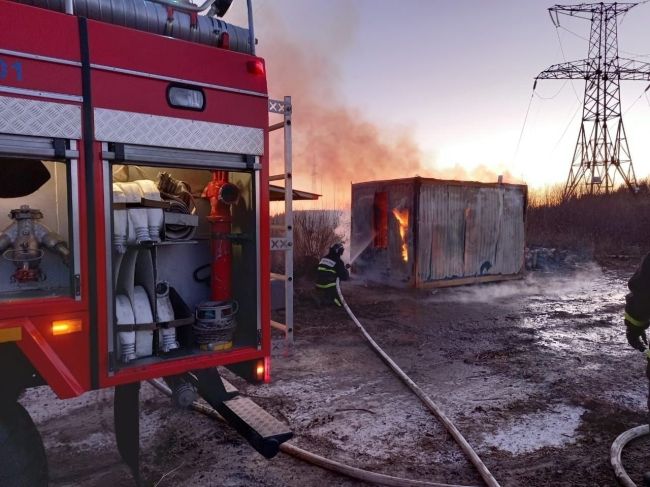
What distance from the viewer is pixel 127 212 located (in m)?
2.93

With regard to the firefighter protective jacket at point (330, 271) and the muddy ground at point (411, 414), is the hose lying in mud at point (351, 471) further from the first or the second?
the firefighter protective jacket at point (330, 271)

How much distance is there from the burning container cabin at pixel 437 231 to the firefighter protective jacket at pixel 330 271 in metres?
2.78

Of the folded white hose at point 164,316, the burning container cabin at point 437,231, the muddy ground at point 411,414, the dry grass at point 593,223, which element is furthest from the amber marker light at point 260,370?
the dry grass at point 593,223

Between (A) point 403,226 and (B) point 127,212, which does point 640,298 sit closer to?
(B) point 127,212

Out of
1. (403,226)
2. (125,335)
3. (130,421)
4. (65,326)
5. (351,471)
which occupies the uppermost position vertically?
(403,226)

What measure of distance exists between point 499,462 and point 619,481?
2.76 ft

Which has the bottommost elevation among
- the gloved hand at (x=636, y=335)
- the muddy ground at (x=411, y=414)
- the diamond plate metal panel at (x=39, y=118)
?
the muddy ground at (x=411, y=414)

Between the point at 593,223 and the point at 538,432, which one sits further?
the point at 593,223

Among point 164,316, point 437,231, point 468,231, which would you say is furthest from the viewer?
point 468,231

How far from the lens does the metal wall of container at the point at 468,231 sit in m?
12.1

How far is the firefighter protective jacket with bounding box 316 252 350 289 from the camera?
9.89 metres

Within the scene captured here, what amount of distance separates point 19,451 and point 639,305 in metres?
4.25

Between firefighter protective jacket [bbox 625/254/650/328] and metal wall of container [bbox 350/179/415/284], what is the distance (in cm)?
832

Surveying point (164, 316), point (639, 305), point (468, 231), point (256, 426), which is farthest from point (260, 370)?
point (468, 231)
